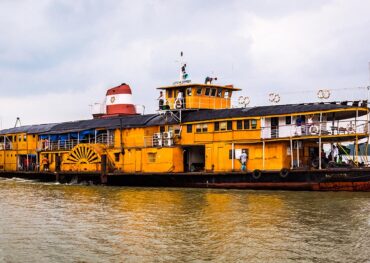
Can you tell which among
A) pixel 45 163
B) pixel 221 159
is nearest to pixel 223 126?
pixel 221 159

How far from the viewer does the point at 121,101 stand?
47.2 metres

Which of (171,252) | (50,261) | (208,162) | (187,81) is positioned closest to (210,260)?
(171,252)

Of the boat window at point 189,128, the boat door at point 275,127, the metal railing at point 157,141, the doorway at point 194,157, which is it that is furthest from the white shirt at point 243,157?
the metal railing at point 157,141

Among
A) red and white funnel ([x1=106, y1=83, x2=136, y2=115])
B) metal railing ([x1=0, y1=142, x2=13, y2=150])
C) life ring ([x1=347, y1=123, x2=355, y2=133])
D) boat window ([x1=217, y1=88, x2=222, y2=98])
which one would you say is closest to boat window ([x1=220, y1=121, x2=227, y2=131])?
boat window ([x1=217, y1=88, x2=222, y2=98])

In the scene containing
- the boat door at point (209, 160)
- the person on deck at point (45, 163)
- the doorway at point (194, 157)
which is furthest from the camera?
the person on deck at point (45, 163)

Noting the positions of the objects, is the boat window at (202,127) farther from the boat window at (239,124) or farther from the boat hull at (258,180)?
the boat hull at (258,180)

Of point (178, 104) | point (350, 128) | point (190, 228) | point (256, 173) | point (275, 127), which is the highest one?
point (178, 104)

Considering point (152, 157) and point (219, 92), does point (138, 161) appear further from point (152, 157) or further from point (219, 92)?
point (219, 92)

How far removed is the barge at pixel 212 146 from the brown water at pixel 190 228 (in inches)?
79.2

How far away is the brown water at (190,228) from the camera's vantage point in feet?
50.0

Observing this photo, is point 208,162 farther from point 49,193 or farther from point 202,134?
point 49,193

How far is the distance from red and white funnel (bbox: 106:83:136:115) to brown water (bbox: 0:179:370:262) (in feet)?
58.8

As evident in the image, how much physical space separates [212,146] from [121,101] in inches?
602

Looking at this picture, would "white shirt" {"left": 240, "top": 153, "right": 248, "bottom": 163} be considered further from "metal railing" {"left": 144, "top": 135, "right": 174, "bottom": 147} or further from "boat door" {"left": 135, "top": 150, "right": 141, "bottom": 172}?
"boat door" {"left": 135, "top": 150, "right": 141, "bottom": 172}
